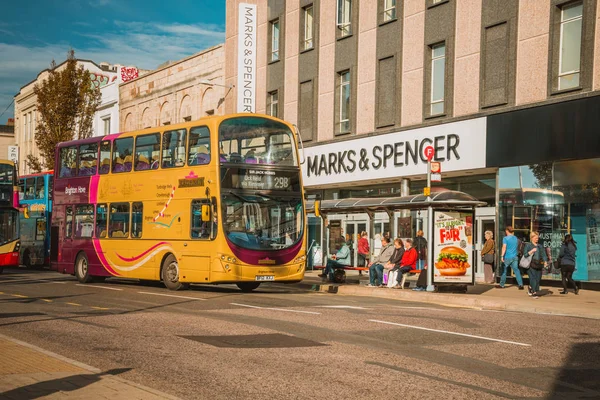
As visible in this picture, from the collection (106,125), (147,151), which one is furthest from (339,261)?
(106,125)

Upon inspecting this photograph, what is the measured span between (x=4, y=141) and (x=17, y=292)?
85755mm

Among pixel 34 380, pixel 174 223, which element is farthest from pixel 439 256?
pixel 34 380

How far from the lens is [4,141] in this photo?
102438 mm

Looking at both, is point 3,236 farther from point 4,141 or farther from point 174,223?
point 4,141

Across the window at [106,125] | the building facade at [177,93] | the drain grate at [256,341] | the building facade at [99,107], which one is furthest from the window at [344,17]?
the window at [106,125]

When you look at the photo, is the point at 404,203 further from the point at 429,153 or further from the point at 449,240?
the point at 429,153

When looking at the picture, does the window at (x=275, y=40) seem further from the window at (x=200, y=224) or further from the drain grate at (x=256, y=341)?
the drain grate at (x=256, y=341)

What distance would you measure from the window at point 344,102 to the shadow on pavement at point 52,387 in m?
27.2

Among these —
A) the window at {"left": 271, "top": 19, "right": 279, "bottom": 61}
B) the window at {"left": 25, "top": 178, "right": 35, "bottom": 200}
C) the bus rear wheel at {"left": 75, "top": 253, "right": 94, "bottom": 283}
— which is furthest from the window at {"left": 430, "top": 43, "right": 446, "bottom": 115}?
the window at {"left": 25, "top": 178, "right": 35, "bottom": 200}

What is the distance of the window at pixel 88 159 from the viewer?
26.3 m

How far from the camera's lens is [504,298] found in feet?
68.8

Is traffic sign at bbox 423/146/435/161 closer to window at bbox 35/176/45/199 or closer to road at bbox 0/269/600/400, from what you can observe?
road at bbox 0/269/600/400

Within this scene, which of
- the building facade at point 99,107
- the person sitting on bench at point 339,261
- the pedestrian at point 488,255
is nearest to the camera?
the person sitting on bench at point 339,261

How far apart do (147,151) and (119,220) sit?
2.44 metres
